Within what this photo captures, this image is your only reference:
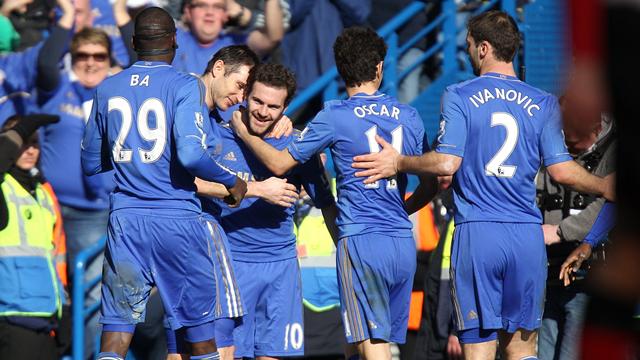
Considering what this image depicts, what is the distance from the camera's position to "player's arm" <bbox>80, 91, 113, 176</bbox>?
714 centimetres

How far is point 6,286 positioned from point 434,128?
450 cm

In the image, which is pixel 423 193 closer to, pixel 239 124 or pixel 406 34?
pixel 239 124

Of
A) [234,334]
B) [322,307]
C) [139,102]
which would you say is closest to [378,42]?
[139,102]

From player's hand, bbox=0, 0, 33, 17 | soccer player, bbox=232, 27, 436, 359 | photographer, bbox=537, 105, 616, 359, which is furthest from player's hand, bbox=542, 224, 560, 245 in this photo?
player's hand, bbox=0, 0, 33, 17

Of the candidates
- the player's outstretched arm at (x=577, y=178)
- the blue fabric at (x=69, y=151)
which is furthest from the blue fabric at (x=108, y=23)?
the player's outstretched arm at (x=577, y=178)

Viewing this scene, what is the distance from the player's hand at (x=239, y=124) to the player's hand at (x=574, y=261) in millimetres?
2342

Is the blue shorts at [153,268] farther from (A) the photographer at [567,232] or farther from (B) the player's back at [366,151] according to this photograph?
(A) the photographer at [567,232]

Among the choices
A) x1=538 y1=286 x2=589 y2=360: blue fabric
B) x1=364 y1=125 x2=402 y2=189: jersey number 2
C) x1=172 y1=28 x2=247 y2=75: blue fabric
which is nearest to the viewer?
x1=364 y1=125 x2=402 y2=189: jersey number 2

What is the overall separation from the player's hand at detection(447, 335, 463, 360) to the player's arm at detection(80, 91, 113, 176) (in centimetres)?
349

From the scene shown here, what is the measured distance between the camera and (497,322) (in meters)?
7.16

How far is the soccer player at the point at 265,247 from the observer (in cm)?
785

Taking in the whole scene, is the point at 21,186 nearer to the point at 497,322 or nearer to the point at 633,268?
the point at 497,322

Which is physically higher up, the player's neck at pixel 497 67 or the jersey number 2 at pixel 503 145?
the player's neck at pixel 497 67

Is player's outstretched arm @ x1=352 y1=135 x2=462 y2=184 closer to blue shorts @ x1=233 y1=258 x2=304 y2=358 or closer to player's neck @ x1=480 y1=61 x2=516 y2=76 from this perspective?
player's neck @ x1=480 y1=61 x2=516 y2=76
